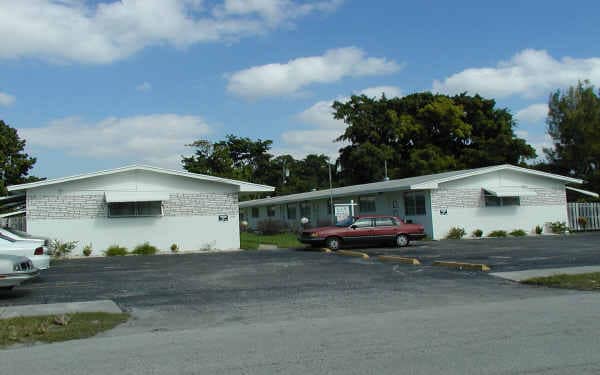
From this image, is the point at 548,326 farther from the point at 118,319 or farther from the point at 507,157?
the point at 507,157

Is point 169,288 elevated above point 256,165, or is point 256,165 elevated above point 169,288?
point 256,165

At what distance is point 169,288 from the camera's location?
44.2 ft

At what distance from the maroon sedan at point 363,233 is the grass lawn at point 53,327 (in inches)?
572

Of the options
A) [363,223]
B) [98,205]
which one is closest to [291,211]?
Result: [363,223]

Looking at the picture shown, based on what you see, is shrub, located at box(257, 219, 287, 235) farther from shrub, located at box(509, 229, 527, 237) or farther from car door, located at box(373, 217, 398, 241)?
car door, located at box(373, 217, 398, 241)

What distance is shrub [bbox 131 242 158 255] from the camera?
79.0 ft

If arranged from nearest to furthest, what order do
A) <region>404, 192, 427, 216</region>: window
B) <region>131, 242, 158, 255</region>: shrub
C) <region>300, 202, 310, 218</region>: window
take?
<region>131, 242, 158, 255</region>: shrub → <region>404, 192, 427, 216</region>: window → <region>300, 202, 310, 218</region>: window

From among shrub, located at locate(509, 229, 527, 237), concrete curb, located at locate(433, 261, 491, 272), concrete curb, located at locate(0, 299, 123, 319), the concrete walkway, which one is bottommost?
the concrete walkway

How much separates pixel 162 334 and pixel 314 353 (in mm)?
2641

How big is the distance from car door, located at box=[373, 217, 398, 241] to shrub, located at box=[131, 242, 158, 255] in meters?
9.02

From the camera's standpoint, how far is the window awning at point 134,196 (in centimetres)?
2349

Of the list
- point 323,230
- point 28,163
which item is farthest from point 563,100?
point 28,163

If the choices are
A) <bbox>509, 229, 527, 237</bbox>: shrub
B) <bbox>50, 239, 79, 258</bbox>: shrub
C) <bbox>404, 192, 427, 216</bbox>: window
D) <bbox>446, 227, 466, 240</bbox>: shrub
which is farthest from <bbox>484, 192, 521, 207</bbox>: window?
<bbox>50, 239, 79, 258</bbox>: shrub

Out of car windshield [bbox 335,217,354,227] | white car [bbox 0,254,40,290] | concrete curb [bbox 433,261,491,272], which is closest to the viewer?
white car [bbox 0,254,40,290]
